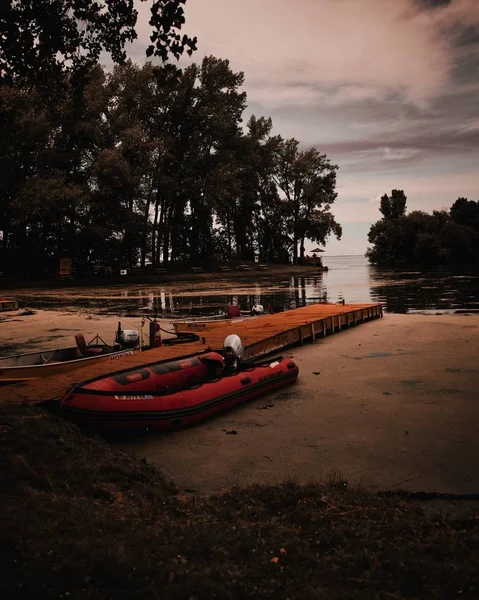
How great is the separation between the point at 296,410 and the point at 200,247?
50583mm

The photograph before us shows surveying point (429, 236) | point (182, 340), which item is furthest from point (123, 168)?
point (429, 236)

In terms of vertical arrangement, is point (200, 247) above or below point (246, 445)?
above

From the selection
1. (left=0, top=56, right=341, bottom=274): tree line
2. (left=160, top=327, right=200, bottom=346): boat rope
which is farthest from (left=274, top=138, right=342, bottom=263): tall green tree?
(left=160, top=327, right=200, bottom=346): boat rope

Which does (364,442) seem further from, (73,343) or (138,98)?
(138,98)

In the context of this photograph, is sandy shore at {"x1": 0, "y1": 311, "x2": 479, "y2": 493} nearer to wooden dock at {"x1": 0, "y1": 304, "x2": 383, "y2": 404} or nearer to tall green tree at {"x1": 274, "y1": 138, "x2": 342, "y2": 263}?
wooden dock at {"x1": 0, "y1": 304, "x2": 383, "y2": 404}

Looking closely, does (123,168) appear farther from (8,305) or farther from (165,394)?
(165,394)

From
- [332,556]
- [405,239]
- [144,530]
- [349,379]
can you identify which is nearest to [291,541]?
[332,556]

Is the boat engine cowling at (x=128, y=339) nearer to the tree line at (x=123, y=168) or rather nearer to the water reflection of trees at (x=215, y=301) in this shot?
the water reflection of trees at (x=215, y=301)

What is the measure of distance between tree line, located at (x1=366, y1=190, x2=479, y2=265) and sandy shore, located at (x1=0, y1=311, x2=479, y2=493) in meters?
71.7

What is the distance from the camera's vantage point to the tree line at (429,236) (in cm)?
8019

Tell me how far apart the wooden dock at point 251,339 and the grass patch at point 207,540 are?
2.67m

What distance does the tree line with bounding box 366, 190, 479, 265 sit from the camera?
8019 cm

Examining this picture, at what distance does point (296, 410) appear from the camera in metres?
8.83

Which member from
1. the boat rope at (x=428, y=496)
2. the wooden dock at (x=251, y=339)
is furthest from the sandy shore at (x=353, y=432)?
the wooden dock at (x=251, y=339)
